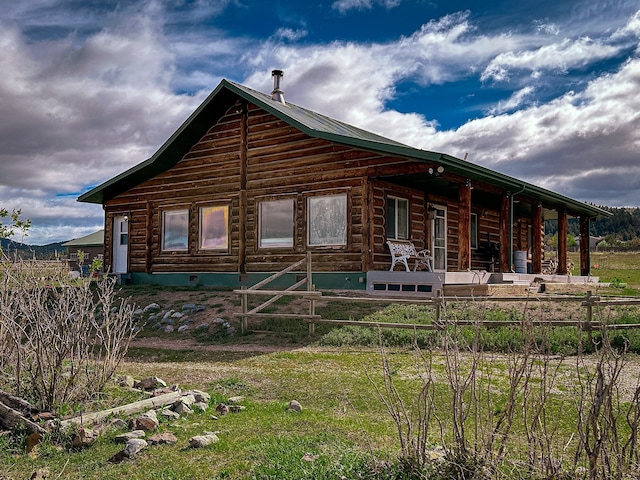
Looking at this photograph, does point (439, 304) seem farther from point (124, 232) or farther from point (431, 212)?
point (124, 232)

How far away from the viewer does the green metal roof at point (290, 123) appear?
A: 47.3 ft

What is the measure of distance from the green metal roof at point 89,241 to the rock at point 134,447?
41.0m

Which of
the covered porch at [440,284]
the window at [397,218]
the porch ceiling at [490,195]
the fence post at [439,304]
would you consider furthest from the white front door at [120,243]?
A: the fence post at [439,304]

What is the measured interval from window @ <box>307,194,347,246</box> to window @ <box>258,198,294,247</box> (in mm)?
754

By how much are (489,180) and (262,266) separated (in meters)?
6.81

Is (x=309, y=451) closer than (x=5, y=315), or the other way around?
(x=309, y=451)

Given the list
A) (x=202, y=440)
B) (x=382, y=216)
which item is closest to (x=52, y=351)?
(x=202, y=440)

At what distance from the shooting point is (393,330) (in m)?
11.3

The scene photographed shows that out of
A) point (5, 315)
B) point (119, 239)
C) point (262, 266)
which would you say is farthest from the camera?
point (119, 239)

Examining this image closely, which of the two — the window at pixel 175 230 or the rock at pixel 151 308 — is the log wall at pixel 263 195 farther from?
the rock at pixel 151 308

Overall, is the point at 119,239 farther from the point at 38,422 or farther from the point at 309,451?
the point at 309,451

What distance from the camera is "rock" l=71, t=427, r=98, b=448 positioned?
541cm

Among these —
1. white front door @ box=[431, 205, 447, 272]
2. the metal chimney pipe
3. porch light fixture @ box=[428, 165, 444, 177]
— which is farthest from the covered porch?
the metal chimney pipe

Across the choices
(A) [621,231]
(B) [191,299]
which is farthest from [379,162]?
(A) [621,231]
